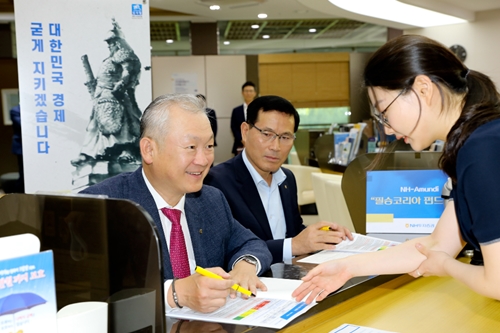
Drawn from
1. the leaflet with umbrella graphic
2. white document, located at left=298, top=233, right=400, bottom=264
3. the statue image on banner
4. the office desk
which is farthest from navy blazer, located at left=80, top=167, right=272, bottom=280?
the statue image on banner

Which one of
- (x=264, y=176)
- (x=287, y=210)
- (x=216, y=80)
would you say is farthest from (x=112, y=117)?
(x=216, y=80)

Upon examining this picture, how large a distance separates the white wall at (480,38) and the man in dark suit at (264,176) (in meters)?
7.25

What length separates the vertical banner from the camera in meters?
3.73

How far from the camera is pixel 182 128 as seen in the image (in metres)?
1.99

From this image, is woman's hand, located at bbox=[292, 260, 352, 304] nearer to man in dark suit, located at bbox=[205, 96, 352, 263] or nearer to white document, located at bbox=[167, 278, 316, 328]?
white document, located at bbox=[167, 278, 316, 328]

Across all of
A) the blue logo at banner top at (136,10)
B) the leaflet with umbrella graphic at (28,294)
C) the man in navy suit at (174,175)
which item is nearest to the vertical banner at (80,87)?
the blue logo at banner top at (136,10)

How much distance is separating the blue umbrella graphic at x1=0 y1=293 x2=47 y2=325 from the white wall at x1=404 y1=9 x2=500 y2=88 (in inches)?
365

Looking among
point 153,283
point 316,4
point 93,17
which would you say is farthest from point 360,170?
point 316,4

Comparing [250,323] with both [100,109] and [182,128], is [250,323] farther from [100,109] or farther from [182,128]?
[100,109]

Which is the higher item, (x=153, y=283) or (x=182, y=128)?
(x=182, y=128)

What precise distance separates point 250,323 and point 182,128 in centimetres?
80

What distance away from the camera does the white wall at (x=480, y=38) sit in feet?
30.4

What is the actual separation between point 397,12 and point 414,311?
7665 mm

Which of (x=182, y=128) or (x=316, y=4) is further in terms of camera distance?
(x=316, y=4)
